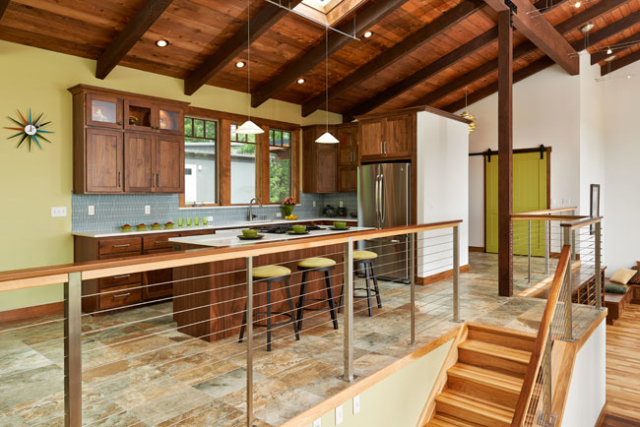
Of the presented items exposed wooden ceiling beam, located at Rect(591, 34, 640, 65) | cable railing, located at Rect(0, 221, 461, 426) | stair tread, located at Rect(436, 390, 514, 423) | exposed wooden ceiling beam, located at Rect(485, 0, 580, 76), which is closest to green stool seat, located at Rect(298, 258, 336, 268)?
cable railing, located at Rect(0, 221, 461, 426)

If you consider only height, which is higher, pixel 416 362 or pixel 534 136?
pixel 534 136

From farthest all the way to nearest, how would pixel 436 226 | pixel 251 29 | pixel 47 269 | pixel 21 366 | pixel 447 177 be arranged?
pixel 447 177 → pixel 251 29 → pixel 436 226 → pixel 21 366 → pixel 47 269

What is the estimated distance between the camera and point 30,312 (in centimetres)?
478

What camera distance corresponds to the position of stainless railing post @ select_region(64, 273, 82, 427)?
1534mm

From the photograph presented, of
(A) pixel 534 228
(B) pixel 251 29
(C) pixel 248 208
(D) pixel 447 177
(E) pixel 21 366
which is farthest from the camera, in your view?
(A) pixel 534 228

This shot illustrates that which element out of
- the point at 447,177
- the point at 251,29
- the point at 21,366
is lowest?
the point at 21,366

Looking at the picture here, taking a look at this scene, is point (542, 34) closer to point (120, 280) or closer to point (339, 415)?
point (339, 415)

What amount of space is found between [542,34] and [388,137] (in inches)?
107

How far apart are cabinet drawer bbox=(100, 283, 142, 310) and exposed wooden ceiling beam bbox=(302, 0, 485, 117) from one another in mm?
4416

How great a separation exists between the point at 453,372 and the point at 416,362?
23.8 inches

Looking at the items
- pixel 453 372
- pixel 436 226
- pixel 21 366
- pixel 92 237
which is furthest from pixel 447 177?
pixel 21 366

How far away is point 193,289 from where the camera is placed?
3883 millimetres

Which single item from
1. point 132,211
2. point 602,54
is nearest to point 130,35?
Result: point 132,211

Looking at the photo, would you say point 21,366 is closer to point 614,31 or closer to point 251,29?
point 251,29
